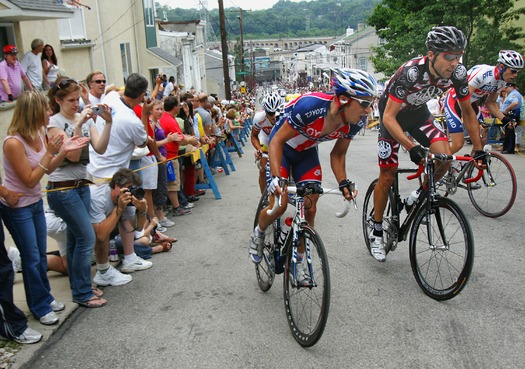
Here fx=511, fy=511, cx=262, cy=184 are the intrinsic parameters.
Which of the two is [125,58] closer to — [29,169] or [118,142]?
[118,142]

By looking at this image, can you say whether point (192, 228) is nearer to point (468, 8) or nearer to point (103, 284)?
point (103, 284)

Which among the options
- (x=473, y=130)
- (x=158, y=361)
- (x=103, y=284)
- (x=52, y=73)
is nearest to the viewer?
(x=158, y=361)

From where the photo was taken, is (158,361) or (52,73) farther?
(52,73)

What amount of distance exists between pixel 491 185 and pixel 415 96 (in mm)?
2785

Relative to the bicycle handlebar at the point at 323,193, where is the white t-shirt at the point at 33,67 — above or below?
above

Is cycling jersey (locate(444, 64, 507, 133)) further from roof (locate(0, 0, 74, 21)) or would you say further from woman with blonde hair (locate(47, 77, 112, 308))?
roof (locate(0, 0, 74, 21))

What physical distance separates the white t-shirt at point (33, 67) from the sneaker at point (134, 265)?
7.13 meters

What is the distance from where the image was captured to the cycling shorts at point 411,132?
5504 millimetres

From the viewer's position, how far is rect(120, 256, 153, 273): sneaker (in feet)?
→ 19.2

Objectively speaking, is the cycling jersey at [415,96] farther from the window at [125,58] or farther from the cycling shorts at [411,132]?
the window at [125,58]

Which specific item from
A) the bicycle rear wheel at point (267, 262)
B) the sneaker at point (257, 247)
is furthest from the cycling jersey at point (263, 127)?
the sneaker at point (257, 247)

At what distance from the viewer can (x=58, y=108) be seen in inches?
197

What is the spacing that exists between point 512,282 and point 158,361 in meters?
3.43

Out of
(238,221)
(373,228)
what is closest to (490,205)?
(373,228)
